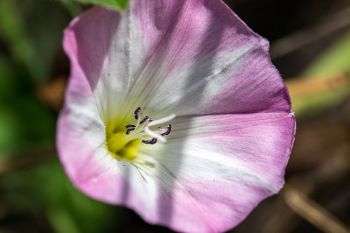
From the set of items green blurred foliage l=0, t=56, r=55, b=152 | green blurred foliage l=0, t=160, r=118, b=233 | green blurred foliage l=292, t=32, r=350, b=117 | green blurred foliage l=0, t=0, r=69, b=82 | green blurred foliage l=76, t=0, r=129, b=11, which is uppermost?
green blurred foliage l=76, t=0, r=129, b=11

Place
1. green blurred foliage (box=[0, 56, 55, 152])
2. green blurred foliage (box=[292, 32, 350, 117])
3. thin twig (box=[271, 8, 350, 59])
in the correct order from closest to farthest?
green blurred foliage (box=[0, 56, 55, 152]) < green blurred foliage (box=[292, 32, 350, 117]) < thin twig (box=[271, 8, 350, 59])

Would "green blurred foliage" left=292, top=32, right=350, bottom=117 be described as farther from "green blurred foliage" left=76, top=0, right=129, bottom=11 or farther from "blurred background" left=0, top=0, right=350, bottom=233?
"green blurred foliage" left=76, top=0, right=129, bottom=11

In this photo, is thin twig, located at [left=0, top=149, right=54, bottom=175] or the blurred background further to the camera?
the blurred background

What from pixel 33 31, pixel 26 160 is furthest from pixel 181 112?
pixel 33 31

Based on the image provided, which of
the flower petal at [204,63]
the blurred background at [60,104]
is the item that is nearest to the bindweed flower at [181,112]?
the flower petal at [204,63]

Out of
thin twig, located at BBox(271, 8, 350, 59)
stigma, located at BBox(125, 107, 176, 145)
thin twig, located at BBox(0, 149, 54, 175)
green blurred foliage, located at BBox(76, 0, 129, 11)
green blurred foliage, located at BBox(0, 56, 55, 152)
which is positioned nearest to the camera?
green blurred foliage, located at BBox(76, 0, 129, 11)

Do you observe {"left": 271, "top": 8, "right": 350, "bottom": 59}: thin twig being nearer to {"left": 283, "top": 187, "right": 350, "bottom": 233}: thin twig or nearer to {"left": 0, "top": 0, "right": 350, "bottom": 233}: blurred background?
{"left": 0, "top": 0, "right": 350, "bottom": 233}: blurred background

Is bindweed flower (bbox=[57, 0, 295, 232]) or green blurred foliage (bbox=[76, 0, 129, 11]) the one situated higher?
green blurred foliage (bbox=[76, 0, 129, 11])

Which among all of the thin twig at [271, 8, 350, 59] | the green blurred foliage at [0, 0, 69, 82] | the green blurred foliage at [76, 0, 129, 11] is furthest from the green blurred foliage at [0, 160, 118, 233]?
the green blurred foliage at [76, 0, 129, 11]

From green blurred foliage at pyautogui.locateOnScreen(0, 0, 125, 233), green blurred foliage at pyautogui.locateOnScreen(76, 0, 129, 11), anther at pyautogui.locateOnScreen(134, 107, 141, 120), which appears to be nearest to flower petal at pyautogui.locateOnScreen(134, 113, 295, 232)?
anther at pyautogui.locateOnScreen(134, 107, 141, 120)
